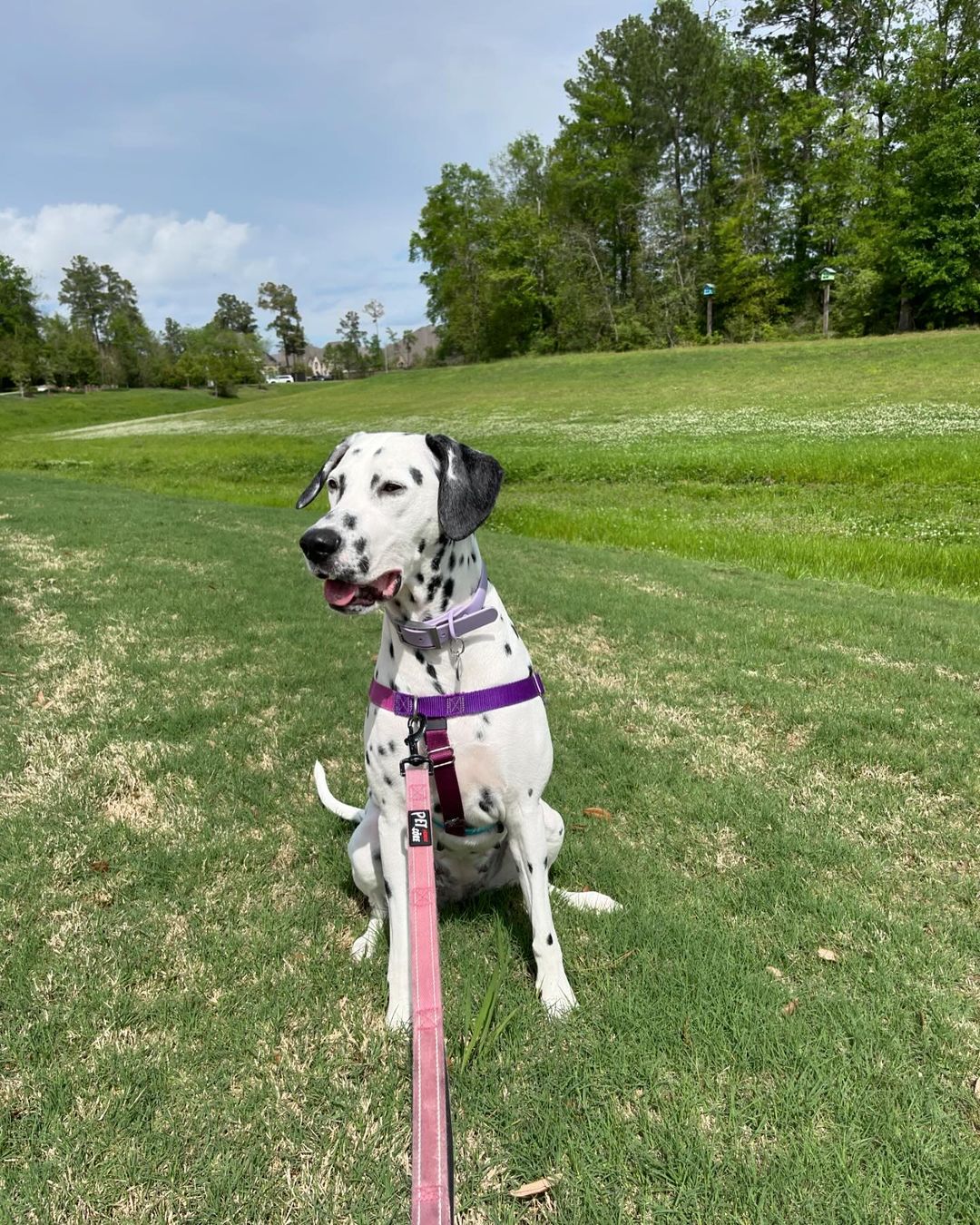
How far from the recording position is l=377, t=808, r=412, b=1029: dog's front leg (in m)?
2.39

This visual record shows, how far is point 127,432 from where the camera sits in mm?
38938

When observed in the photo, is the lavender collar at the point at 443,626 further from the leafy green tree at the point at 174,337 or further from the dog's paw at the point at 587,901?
the leafy green tree at the point at 174,337

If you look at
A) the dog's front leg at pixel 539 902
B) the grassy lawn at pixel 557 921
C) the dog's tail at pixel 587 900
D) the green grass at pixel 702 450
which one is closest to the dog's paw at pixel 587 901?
the dog's tail at pixel 587 900

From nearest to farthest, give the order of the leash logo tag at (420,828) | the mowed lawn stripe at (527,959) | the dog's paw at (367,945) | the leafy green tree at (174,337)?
the mowed lawn stripe at (527,959)
the leash logo tag at (420,828)
the dog's paw at (367,945)
the leafy green tree at (174,337)

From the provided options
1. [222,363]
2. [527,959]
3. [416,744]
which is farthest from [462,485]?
[222,363]

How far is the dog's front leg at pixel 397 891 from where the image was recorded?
239 centimetres

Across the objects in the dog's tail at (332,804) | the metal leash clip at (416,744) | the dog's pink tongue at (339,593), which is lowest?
the dog's tail at (332,804)

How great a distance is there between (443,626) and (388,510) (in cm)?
46

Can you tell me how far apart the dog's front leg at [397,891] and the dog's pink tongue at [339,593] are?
2.54ft

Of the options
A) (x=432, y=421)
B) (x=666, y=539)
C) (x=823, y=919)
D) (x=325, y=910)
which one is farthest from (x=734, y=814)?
(x=432, y=421)

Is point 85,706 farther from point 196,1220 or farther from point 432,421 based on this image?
point 432,421

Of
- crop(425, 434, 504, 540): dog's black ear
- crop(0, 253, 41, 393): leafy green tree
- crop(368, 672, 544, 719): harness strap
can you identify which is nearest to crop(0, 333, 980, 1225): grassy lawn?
crop(368, 672, 544, 719): harness strap

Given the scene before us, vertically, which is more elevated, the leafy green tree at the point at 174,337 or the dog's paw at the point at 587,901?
the leafy green tree at the point at 174,337

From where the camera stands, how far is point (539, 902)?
2.47 meters
